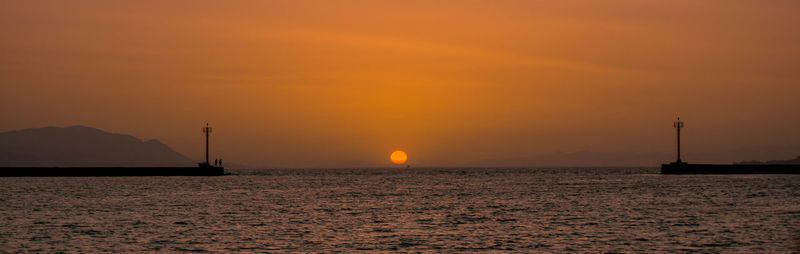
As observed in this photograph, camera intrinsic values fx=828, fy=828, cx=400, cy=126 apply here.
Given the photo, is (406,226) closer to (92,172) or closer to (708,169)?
(708,169)

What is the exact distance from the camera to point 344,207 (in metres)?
62.8

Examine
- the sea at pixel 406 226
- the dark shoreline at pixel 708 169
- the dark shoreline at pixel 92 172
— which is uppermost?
the dark shoreline at pixel 708 169

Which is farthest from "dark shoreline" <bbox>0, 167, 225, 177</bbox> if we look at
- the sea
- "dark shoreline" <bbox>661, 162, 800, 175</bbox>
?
"dark shoreline" <bbox>661, 162, 800, 175</bbox>

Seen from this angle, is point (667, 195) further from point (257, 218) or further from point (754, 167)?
point (754, 167)

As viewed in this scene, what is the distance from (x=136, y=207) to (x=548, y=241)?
35227mm

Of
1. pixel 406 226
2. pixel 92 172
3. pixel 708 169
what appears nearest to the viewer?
pixel 406 226

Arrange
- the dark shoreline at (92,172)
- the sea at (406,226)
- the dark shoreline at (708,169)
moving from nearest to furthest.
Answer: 1. the sea at (406,226)
2. the dark shoreline at (92,172)
3. the dark shoreline at (708,169)

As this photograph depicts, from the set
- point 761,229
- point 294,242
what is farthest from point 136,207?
point 761,229

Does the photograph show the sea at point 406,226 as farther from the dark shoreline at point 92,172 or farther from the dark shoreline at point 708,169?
the dark shoreline at point 708,169

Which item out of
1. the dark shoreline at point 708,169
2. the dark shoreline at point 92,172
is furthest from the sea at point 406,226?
the dark shoreline at point 708,169

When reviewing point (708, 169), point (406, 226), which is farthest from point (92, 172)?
point (406, 226)

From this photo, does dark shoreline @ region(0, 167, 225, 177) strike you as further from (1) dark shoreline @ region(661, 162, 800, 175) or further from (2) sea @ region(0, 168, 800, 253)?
(1) dark shoreline @ region(661, 162, 800, 175)

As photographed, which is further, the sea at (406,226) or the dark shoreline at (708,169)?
the dark shoreline at (708,169)

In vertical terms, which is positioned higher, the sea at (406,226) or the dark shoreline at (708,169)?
the dark shoreline at (708,169)
